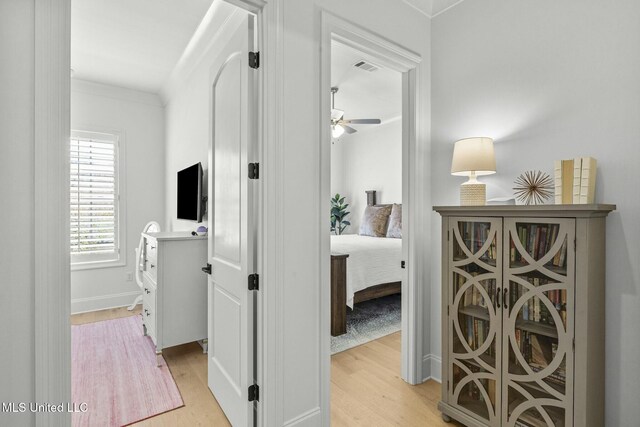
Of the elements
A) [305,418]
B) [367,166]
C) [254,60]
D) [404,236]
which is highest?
[367,166]

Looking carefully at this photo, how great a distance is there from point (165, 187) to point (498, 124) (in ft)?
14.3

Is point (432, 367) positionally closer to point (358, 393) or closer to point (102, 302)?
point (358, 393)

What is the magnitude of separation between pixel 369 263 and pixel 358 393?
159cm

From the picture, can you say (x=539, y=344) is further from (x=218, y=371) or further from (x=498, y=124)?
(x=218, y=371)

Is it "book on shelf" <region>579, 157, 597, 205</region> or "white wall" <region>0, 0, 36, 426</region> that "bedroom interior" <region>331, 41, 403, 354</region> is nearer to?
"book on shelf" <region>579, 157, 597, 205</region>

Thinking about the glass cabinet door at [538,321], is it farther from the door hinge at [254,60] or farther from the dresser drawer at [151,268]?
the dresser drawer at [151,268]

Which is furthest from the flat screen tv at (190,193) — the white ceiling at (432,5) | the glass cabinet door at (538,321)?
the glass cabinet door at (538,321)

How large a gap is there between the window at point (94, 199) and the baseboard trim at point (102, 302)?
0.47m

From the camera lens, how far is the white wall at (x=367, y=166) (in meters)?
5.74

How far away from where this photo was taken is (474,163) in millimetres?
1949

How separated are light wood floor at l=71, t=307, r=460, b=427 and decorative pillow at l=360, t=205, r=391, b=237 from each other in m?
2.29

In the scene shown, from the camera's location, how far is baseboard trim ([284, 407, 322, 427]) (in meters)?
1.72

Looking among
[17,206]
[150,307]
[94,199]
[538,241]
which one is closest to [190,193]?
[150,307]

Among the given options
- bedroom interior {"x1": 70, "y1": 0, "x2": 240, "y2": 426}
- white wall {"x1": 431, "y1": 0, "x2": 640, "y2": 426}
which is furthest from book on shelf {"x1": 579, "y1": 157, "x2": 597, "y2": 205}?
bedroom interior {"x1": 70, "y1": 0, "x2": 240, "y2": 426}
